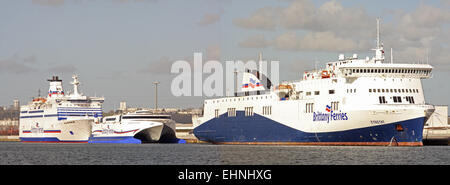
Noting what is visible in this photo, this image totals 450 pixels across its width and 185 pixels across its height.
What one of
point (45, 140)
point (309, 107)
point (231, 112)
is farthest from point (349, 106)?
point (45, 140)

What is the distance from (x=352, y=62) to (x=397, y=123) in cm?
747

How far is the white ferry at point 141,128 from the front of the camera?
9269 centimetres

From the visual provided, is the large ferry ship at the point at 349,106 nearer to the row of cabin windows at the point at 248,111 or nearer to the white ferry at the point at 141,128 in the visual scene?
the row of cabin windows at the point at 248,111

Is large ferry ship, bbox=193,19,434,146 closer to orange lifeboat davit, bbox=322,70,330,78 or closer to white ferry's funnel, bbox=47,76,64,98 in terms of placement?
orange lifeboat davit, bbox=322,70,330,78

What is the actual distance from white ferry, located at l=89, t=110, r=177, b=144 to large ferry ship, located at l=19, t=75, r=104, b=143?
9.09 metres

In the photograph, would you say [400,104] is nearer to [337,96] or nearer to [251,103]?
[337,96]

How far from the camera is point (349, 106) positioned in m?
60.0

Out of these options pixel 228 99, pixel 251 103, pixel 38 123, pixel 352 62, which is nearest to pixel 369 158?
pixel 352 62

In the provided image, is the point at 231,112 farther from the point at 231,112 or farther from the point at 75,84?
the point at 75,84

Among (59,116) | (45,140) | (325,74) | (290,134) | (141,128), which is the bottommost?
(45,140)

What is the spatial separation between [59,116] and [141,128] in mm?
21056
